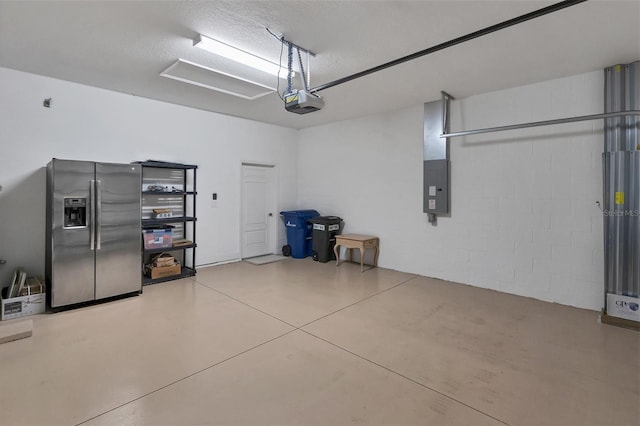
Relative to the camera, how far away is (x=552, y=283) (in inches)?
159

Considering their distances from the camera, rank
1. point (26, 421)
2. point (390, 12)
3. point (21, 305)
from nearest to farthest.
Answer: point (26, 421) < point (390, 12) < point (21, 305)

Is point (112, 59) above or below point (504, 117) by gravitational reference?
above

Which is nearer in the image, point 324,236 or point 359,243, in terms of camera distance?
point 359,243

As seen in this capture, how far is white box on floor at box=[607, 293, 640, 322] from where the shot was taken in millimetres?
3291

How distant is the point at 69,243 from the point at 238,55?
2.93 metres

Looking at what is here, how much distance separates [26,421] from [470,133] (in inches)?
206

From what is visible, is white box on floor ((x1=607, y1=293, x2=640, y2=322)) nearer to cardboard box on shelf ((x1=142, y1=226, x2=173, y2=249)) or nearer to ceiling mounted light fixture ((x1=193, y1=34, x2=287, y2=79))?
ceiling mounted light fixture ((x1=193, y1=34, x2=287, y2=79))

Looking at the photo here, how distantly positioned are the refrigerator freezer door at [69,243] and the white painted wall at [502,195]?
4270mm

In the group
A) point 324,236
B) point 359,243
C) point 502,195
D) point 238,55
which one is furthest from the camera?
point 324,236

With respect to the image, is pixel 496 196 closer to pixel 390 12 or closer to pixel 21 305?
pixel 390 12

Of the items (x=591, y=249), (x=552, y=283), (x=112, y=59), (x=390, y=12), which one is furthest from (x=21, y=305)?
(x=591, y=249)

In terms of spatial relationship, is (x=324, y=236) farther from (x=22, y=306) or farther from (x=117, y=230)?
(x=22, y=306)

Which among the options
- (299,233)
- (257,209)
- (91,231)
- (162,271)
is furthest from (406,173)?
(91,231)

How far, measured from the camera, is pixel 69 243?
12.0 feet
